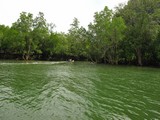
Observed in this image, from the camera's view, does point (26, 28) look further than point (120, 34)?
Yes

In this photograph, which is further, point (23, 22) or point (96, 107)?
point (23, 22)

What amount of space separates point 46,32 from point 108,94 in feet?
224

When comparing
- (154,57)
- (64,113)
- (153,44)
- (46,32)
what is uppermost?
(46,32)

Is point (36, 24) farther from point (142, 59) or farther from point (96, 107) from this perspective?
point (96, 107)

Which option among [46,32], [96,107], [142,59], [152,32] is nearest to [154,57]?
[142,59]

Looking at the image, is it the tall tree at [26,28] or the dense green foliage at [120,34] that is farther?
the tall tree at [26,28]

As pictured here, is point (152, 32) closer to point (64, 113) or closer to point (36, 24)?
point (36, 24)

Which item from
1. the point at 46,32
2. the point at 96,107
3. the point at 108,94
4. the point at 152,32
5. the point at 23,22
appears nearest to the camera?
the point at 96,107

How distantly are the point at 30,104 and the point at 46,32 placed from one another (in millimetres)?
71069

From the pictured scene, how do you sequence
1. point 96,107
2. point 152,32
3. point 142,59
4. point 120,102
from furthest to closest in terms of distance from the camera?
point 142,59
point 152,32
point 120,102
point 96,107

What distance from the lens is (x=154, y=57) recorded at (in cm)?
5778

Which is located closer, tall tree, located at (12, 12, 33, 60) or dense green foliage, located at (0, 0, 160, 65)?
dense green foliage, located at (0, 0, 160, 65)

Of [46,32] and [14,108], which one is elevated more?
[46,32]

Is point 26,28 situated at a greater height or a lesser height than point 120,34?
greater
